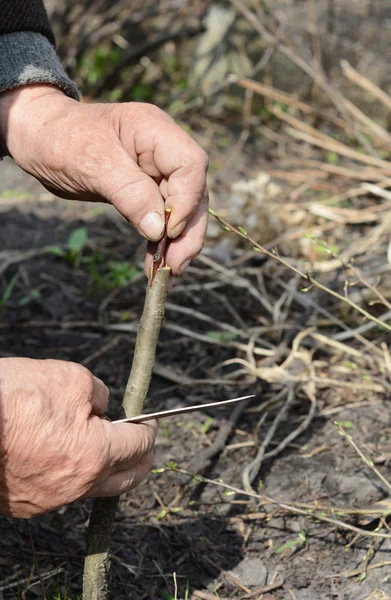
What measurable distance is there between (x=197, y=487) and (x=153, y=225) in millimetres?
926

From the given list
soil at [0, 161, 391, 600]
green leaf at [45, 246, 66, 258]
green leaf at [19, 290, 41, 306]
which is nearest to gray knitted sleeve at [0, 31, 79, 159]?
Answer: soil at [0, 161, 391, 600]

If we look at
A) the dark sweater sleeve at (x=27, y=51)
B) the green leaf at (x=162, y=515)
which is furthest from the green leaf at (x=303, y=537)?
the dark sweater sleeve at (x=27, y=51)

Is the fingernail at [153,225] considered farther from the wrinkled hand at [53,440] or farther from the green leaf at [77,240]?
the green leaf at [77,240]

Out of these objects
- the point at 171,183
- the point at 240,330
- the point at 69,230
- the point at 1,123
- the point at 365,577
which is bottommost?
the point at 69,230

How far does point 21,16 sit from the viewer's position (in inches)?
79.4

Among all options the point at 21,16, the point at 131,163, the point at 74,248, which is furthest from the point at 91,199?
the point at 74,248

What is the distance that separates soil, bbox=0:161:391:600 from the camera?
183cm

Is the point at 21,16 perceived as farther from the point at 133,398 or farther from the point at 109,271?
the point at 109,271

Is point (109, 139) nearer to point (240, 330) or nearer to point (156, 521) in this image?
point (156, 521)

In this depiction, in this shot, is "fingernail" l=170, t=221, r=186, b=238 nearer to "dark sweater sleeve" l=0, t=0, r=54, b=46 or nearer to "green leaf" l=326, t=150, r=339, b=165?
"dark sweater sleeve" l=0, t=0, r=54, b=46

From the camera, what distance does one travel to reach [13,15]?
2004 mm

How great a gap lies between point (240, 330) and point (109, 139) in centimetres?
124

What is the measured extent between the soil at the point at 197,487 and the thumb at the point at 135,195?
2.50 ft

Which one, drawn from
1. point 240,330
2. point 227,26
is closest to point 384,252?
point 240,330
